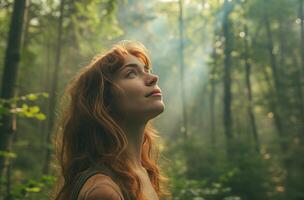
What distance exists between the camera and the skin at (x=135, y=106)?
7.46 feet

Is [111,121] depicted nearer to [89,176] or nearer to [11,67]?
[89,176]

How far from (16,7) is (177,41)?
21.9m

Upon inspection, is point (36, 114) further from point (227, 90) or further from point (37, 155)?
point (37, 155)

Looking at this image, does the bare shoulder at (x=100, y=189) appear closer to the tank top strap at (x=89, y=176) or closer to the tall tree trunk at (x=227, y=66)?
the tank top strap at (x=89, y=176)

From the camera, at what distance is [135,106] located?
7.45 ft

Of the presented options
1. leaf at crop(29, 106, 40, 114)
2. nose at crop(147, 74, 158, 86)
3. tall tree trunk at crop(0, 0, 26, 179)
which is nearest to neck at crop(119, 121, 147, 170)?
nose at crop(147, 74, 158, 86)

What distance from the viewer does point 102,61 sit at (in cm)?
242

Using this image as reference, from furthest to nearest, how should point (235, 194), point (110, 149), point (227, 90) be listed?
point (227, 90) → point (235, 194) → point (110, 149)

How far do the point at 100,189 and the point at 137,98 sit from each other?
2.30 ft

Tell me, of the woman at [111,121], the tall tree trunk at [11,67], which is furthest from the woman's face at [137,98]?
the tall tree trunk at [11,67]

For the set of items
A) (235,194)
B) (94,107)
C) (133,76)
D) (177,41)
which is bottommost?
(235,194)

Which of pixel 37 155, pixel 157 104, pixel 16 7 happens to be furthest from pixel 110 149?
pixel 37 155

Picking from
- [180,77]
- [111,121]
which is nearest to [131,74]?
[111,121]

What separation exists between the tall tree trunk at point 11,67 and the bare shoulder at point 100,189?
273 cm
